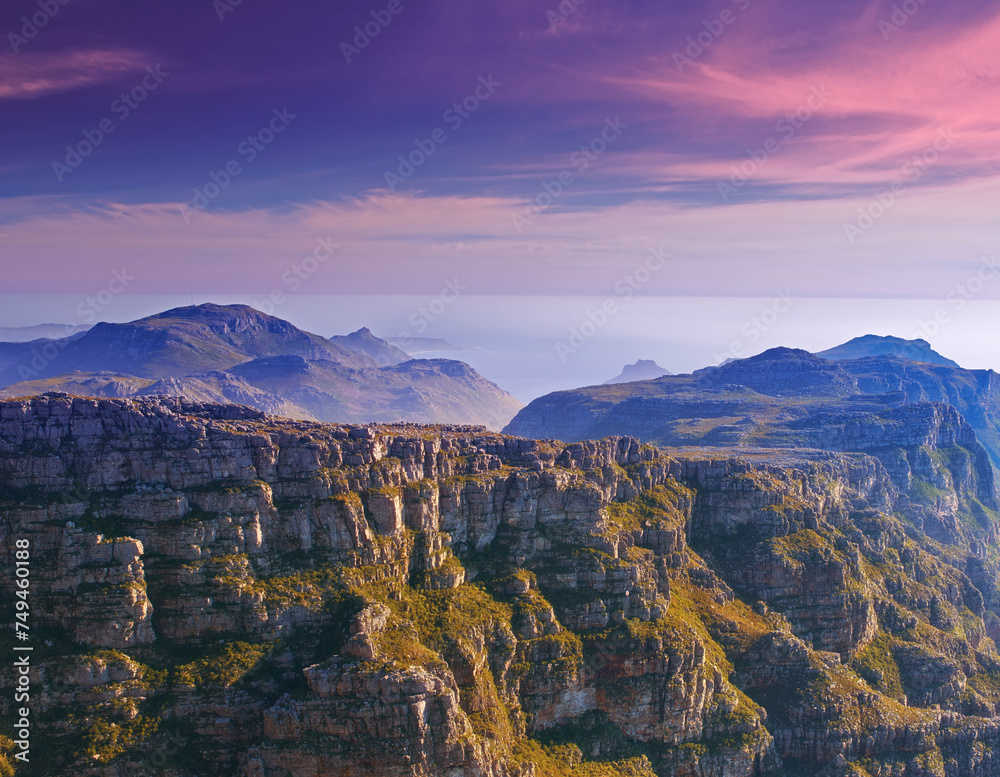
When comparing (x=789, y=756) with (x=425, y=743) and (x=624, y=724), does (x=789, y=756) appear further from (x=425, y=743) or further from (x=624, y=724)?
(x=425, y=743)

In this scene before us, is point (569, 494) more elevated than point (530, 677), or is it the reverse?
point (569, 494)

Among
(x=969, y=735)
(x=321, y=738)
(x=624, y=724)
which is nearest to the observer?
(x=321, y=738)

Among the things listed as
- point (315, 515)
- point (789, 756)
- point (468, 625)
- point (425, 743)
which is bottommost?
point (789, 756)

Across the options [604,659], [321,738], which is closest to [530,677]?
[604,659]

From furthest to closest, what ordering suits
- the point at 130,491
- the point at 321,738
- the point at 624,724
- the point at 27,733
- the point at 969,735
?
1. the point at 969,735
2. the point at 624,724
3. the point at 130,491
4. the point at 321,738
5. the point at 27,733

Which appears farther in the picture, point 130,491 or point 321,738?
point 130,491

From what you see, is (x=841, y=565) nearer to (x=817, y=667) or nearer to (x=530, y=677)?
(x=817, y=667)
